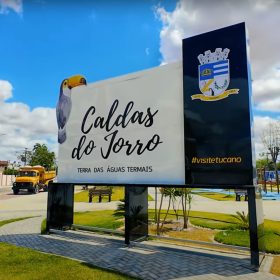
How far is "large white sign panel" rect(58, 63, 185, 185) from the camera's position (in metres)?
7.70

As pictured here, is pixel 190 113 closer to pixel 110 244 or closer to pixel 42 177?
pixel 110 244

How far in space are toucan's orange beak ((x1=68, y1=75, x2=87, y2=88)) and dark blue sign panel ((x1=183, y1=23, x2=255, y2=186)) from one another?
4.06 meters

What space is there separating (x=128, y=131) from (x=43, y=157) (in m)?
74.0

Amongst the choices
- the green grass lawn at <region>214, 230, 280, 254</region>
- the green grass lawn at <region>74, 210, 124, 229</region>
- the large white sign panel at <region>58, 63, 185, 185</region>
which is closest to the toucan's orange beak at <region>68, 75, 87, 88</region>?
the large white sign panel at <region>58, 63, 185, 185</region>

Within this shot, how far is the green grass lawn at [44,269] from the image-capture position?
5.66 meters

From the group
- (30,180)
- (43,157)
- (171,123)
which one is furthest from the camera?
(43,157)

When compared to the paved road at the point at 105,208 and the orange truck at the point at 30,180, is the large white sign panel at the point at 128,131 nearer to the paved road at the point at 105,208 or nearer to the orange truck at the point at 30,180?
the paved road at the point at 105,208

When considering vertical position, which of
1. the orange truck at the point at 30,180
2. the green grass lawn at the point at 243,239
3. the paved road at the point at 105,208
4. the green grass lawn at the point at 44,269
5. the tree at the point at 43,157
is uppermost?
the tree at the point at 43,157

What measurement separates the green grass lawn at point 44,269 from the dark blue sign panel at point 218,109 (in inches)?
117

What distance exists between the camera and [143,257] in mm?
7121

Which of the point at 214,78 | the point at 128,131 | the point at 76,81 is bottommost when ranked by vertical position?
the point at 128,131

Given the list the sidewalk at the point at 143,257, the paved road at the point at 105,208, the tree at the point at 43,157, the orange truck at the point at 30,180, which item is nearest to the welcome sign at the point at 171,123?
the sidewalk at the point at 143,257

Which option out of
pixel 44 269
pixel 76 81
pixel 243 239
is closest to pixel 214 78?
pixel 243 239

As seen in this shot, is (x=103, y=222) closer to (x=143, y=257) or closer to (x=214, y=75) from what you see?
(x=143, y=257)
